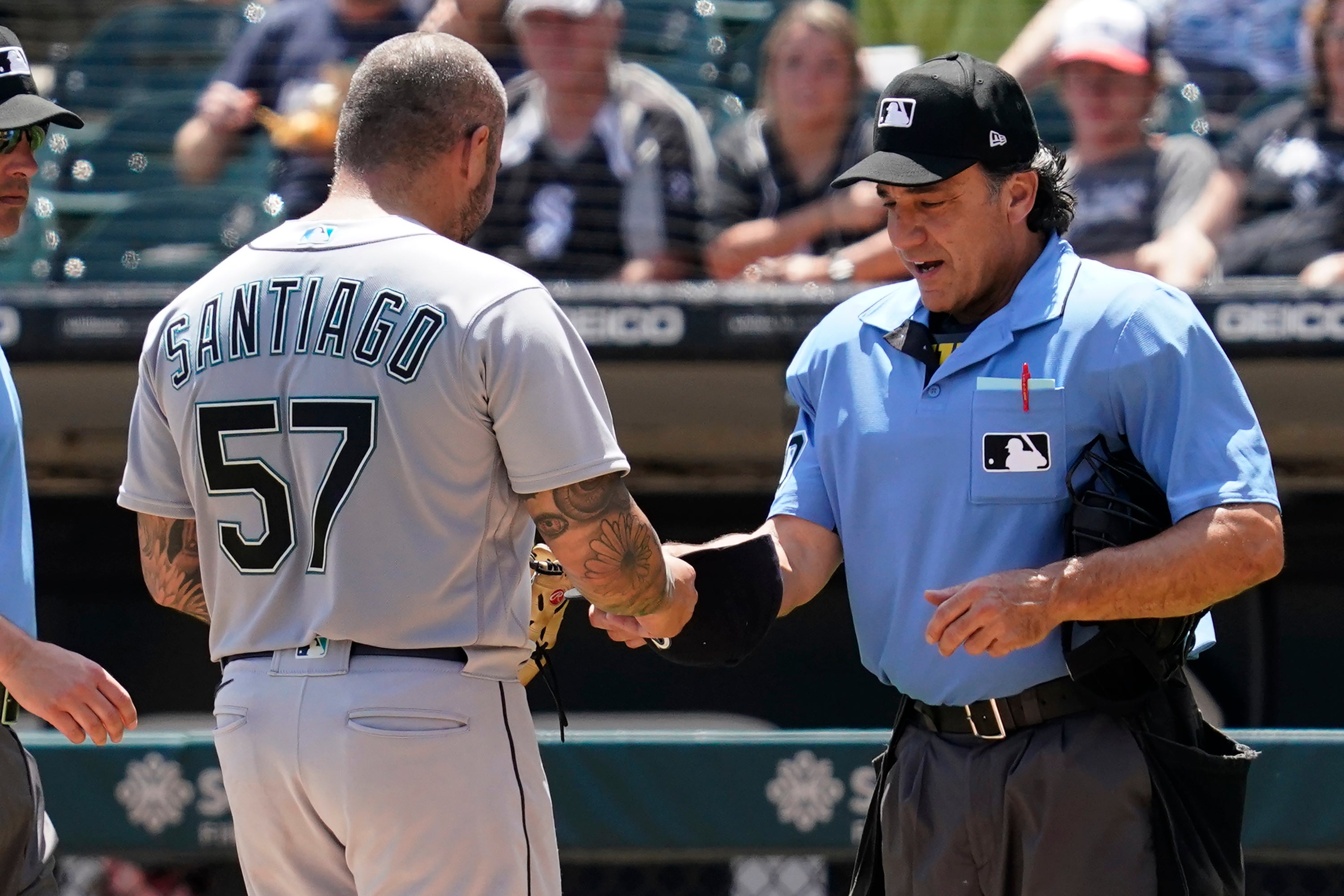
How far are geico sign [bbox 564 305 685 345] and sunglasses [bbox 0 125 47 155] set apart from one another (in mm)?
2040

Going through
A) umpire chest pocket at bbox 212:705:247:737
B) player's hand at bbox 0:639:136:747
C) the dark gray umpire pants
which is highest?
umpire chest pocket at bbox 212:705:247:737

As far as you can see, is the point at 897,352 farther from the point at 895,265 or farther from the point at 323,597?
the point at 895,265

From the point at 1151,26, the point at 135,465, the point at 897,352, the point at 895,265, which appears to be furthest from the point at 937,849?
the point at 1151,26

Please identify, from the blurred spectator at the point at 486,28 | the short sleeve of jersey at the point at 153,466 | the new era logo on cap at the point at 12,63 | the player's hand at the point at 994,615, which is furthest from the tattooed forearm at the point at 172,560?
the blurred spectator at the point at 486,28

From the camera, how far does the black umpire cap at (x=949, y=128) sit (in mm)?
2547

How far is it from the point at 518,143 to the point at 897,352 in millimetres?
3080

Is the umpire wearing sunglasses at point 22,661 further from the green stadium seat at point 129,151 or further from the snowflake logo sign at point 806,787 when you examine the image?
the green stadium seat at point 129,151

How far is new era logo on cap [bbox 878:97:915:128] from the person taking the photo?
2590 millimetres

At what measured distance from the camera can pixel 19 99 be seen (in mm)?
2951

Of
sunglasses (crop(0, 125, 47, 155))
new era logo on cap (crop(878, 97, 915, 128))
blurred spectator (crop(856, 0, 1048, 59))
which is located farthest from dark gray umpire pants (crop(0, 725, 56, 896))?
blurred spectator (crop(856, 0, 1048, 59))

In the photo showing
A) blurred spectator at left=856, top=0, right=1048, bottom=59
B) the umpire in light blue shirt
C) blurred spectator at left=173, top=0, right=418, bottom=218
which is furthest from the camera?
blurred spectator at left=856, top=0, right=1048, bottom=59

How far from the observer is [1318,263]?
4840mm

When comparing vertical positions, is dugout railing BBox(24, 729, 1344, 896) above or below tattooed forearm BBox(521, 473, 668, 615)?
below

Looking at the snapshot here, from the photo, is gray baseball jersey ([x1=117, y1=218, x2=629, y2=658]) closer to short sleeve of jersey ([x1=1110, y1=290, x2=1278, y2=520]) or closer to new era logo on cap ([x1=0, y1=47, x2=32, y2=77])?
short sleeve of jersey ([x1=1110, y1=290, x2=1278, y2=520])
